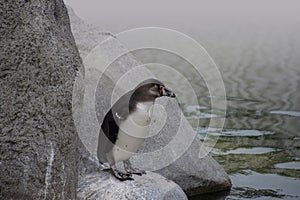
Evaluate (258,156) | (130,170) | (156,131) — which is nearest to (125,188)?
(130,170)

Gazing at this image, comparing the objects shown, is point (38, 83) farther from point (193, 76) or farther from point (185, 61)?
point (185, 61)

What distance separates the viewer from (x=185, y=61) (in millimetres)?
32969

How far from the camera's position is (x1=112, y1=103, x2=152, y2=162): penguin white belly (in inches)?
298

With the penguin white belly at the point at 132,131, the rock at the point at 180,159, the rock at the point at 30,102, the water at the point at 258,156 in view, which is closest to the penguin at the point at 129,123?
the penguin white belly at the point at 132,131

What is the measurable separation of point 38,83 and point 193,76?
776 inches

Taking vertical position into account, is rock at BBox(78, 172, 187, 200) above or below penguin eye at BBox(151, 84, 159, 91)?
below

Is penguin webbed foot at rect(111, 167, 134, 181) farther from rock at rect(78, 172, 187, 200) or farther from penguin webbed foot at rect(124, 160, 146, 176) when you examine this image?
penguin webbed foot at rect(124, 160, 146, 176)

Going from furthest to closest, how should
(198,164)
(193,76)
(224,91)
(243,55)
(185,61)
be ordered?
(243,55)
(185,61)
(193,76)
(224,91)
(198,164)

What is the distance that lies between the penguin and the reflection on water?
301cm

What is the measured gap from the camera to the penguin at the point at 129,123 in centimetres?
757

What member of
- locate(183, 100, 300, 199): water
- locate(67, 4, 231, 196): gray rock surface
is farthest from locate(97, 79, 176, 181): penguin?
locate(183, 100, 300, 199): water

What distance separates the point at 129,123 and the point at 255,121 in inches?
361

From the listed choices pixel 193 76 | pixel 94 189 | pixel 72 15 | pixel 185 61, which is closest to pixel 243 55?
pixel 185 61

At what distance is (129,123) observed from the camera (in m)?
7.59
